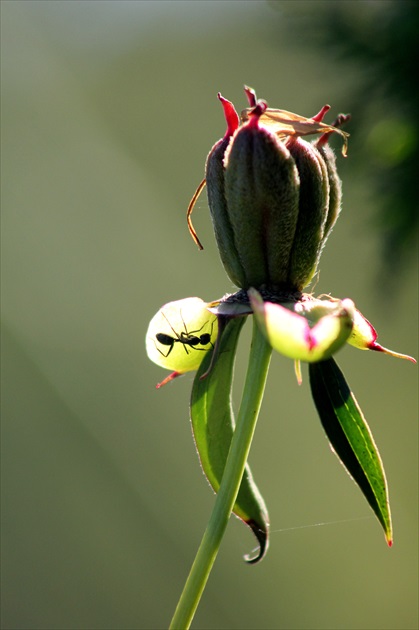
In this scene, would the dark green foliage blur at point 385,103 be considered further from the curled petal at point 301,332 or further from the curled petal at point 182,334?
the curled petal at point 301,332

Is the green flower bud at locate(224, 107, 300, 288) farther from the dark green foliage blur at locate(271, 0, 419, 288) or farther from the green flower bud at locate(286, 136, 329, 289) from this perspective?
the dark green foliage blur at locate(271, 0, 419, 288)

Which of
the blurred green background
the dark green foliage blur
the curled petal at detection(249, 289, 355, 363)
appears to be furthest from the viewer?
the blurred green background

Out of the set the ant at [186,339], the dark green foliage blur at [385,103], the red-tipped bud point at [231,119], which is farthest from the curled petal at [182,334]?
the dark green foliage blur at [385,103]

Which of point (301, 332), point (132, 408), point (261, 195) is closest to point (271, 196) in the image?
point (261, 195)

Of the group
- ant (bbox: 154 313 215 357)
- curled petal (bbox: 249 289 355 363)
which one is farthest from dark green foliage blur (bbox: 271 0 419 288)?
curled petal (bbox: 249 289 355 363)

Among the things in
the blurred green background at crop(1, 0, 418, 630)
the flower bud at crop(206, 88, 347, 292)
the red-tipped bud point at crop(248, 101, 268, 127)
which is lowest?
the blurred green background at crop(1, 0, 418, 630)

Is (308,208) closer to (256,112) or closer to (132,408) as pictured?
(256,112)

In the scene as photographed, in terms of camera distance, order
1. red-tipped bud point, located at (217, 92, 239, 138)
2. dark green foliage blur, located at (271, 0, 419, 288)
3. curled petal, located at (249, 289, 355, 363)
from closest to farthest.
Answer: curled petal, located at (249, 289, 355, 363) → red-tipped bud point, located at (217, 92, 239, 138) → dark green foliage blur, located at (271, 0, 419, 288)
